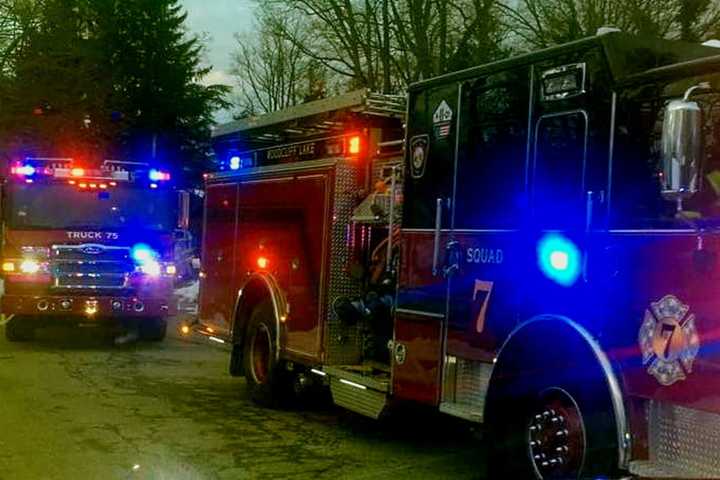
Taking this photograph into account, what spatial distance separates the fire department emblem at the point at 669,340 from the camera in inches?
177

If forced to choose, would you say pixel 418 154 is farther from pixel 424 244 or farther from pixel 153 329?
pixel 153 329

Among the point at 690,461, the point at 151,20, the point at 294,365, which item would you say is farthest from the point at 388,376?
the point at 151,20

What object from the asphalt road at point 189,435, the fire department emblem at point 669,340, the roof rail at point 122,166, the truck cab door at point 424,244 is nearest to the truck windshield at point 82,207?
the roof rail at point 122,166

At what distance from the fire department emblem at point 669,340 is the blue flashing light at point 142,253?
9.86 m

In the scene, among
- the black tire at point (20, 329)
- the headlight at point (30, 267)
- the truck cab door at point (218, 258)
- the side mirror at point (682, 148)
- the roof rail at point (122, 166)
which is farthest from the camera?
the roof rail at point (122, 166)

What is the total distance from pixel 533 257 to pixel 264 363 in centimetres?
430

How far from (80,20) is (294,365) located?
3384cm

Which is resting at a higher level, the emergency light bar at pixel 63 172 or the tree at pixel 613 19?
the tree at pixel 613 19

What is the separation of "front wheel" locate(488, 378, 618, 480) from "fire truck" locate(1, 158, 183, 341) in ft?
28.1

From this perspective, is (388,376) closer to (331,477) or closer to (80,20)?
(331,477)

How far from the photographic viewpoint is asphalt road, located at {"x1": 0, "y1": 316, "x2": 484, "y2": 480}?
6750 mm

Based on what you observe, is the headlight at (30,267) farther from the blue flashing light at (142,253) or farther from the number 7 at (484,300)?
the number 7 at (484,300)

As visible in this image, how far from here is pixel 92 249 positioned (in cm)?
1327

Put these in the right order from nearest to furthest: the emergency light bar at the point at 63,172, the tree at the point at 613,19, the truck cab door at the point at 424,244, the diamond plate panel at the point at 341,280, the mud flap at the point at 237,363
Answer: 1. the truck cab door at the point at 424,244
2. the diamond plate panel at the point at 341,280
3. the mud flap at the point at 237,363
4. the emergency light bar at the point at 63,172
5. the tree at the point at 613,19
